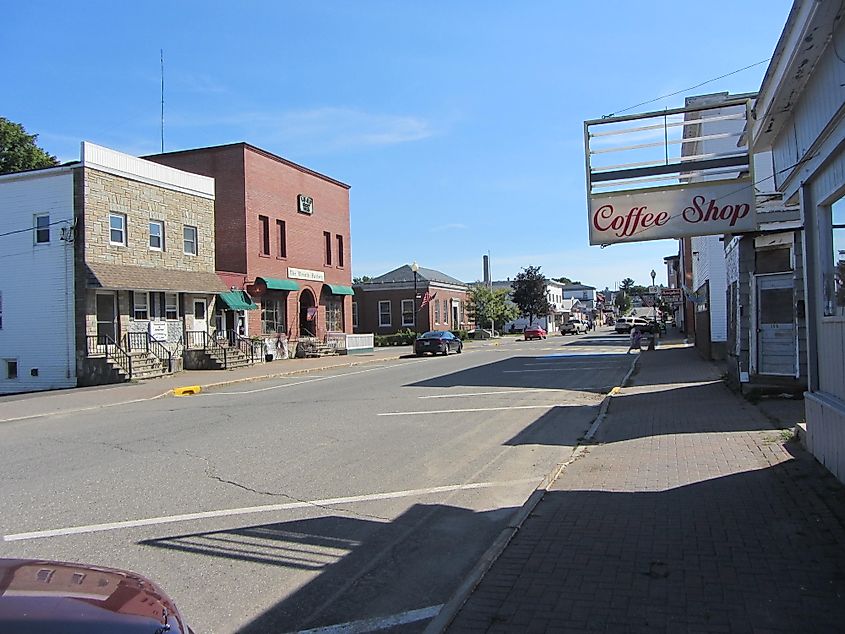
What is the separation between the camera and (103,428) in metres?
13.2

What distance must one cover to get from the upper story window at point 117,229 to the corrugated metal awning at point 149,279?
95 centimetres

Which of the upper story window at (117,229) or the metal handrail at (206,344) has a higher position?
the upper story window at (117,229)

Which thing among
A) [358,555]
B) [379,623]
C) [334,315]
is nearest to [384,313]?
[334,315]

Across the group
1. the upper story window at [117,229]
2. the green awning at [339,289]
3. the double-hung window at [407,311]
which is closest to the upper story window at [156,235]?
the upper story window at [117,229]

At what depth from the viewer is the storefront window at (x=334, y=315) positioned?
4112 cm

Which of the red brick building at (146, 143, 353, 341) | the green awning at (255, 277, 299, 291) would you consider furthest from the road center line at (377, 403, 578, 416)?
the green awning at (255, 277, 299, 291)

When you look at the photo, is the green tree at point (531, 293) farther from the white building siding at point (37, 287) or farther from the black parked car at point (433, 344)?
the white building siding at point (37, 287)

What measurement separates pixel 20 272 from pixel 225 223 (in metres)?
10.3

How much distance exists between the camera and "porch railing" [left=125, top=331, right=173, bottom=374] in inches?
1002

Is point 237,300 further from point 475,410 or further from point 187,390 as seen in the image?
point 475,410

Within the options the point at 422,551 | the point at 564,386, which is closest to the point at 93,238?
the point at 564,386

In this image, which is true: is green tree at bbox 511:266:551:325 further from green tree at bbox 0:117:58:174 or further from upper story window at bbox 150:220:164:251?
upper story window at bbox 150:220:164:251

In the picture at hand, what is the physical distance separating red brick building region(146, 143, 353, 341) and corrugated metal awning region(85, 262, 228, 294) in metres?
1.29

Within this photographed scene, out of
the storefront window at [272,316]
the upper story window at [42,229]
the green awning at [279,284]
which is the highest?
the upper story window at [42,229]
